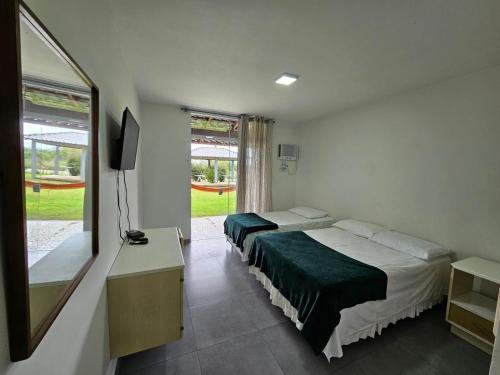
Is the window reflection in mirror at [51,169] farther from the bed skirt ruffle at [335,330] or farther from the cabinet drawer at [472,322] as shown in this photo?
the cabinet drawer at [472,322]

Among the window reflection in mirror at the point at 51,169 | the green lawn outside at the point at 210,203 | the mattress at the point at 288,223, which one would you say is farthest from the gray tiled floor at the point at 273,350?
the green lawn outside at the point at 210,203

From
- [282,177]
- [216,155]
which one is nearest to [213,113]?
[216,155]

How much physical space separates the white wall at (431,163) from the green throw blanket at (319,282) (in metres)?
1.28

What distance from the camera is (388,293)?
6.39 feet

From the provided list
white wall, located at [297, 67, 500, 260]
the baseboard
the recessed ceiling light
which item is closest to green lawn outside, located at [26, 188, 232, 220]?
the baseboard

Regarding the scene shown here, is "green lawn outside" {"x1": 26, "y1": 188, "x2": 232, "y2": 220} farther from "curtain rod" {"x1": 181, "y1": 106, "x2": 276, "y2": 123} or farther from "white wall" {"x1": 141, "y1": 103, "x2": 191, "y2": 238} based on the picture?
"curtain rod" {"x1": 181, "y1": 106, "x2": 276, "y2": 123}

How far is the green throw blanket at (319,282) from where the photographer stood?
1659mm

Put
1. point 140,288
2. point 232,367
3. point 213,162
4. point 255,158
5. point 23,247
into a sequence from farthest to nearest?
point 213,162 → point 255,158 → point 232,367 → point 140,288 → point 23,247

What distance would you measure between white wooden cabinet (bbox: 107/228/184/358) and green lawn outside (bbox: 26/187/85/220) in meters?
0.77

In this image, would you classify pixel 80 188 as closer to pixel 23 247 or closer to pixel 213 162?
pixel 23 247

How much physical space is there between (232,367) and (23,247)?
1.77 metres

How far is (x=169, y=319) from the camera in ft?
5.20

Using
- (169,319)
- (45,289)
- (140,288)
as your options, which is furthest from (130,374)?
(45,289)

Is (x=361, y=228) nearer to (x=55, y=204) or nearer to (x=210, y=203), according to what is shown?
(x=55, y=204)
